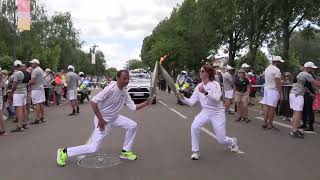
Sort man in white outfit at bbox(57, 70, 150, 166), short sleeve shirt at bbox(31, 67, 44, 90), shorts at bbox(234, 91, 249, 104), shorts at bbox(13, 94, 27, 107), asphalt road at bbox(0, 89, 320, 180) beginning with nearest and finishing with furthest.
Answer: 1. asphalt road at bbox(0, 89, 320, 180)
2. man in white outfit at bbox(57, 70, 150, 166)
3. shorts at bbox(13, 94, 27, 107)
4. short sleeve shirt at bbox(31, 67, 44, 90)
5. shorts at bbox(234, 91, 249, 104)

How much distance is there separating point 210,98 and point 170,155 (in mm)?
1375

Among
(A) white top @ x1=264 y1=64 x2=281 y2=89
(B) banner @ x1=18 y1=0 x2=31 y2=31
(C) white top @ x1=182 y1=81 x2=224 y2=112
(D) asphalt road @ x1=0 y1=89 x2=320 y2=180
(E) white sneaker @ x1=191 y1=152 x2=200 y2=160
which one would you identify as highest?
(B) banner @ x1=18 y1=0 x2=31 y2=31

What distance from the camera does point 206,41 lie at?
57.2 m

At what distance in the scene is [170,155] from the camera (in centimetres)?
993

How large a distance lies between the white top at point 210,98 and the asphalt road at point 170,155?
0.95m

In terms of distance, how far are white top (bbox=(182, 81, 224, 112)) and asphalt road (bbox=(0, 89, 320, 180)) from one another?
95 centimetres

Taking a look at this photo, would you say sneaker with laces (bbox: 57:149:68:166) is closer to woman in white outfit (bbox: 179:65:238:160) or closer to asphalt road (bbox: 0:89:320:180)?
asphalt road (bbox: 0:89:320:180)

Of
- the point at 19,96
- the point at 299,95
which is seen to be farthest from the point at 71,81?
the point at 299,95

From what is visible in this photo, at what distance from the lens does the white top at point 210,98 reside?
31.2 ft

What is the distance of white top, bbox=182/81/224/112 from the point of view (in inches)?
375

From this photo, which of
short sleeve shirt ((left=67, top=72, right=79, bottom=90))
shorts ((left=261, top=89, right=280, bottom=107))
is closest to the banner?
short sleeve shirt ((left=67, top=72, right=79, bottom=90))

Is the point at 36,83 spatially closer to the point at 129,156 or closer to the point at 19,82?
the point at 19,82

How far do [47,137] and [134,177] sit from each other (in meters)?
5.54

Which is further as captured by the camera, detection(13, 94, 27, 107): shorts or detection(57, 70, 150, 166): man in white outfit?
detection(13, 94, 27, 107): shorts
